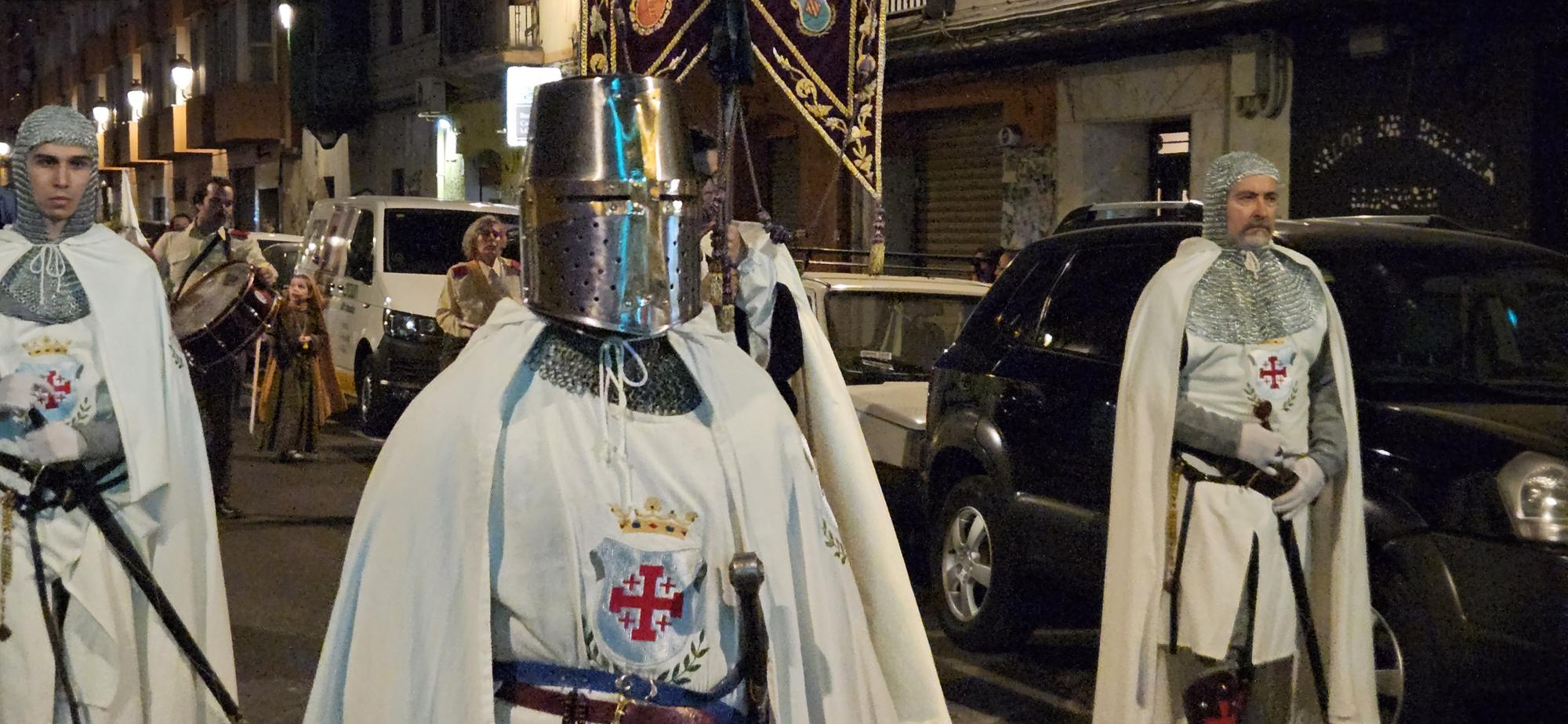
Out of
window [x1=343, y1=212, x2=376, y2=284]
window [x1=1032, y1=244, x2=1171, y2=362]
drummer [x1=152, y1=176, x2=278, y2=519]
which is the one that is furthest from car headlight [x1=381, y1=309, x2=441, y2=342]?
window [x1=1032, y1=244, x2=1171, y2=362]

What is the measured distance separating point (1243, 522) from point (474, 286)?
5.83 m

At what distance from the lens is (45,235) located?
15.9ft

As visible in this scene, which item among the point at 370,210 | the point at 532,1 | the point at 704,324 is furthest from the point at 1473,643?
the point at 532,1

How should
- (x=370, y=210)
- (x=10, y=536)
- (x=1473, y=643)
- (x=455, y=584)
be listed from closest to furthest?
(x=455, y=584)
(x=10, y=536)
(x=1473, y=643)
(x=370, y=210)

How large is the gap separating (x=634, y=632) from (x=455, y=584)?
0.31 m

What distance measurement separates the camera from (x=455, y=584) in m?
2.78

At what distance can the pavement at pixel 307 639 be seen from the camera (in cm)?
700

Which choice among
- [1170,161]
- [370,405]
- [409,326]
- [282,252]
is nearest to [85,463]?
[409,326]

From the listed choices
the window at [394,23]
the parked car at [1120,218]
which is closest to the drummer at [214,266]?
the parked car at [1120,218]

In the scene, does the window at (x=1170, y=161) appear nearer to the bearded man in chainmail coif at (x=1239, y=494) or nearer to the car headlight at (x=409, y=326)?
the car headlight at (x=409, y=326)

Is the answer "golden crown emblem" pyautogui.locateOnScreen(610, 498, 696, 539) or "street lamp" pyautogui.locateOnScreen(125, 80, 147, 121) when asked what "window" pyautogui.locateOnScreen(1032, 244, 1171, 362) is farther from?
"street lamp" pyautogui.locateOnScreen(125, 80, 147, 121)

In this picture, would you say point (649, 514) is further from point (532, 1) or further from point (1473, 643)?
point (532, 1)

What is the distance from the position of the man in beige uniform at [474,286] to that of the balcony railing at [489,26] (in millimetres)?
19198

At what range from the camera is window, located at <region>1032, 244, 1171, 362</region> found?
7043mm
